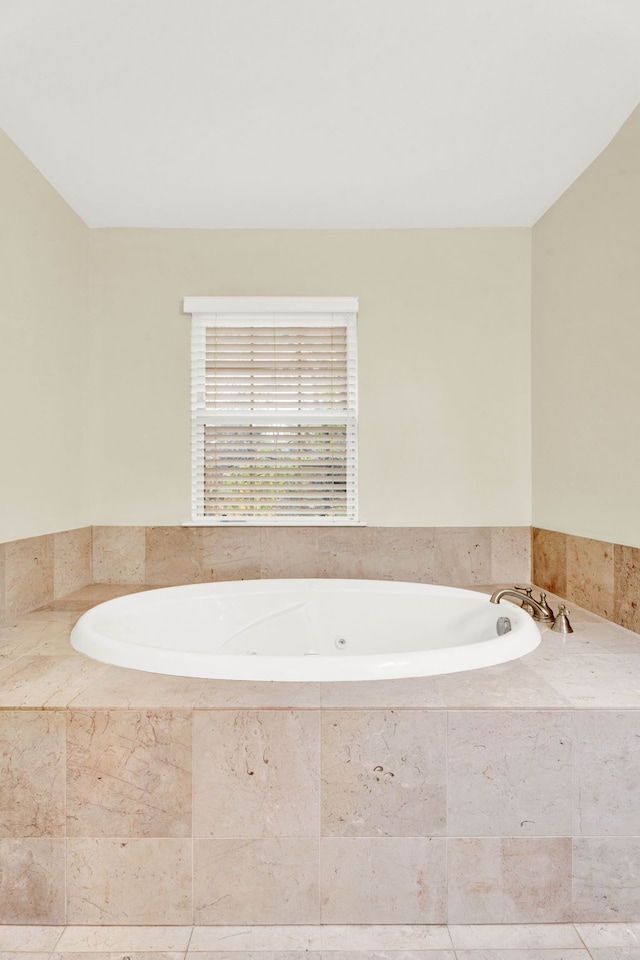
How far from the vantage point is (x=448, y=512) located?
2.95 meters

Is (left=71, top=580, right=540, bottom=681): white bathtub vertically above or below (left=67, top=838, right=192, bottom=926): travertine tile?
above

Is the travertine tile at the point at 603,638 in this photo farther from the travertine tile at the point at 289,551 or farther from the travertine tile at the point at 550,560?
the travertine tile at the point at 289,551

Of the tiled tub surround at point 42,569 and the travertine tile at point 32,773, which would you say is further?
the tiled tub surround at point 42,569

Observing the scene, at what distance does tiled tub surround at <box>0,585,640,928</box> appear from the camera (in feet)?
4.43

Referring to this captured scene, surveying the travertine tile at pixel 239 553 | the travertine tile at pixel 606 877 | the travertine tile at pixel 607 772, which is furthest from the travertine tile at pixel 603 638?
the travertine tile at pixel 239 553

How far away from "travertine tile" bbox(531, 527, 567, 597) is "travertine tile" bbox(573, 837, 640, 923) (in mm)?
1318

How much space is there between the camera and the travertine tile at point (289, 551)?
2.89m

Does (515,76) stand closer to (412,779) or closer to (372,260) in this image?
(372,260)

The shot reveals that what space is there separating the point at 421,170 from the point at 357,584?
1.82m

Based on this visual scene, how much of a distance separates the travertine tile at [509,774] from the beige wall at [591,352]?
100 cm

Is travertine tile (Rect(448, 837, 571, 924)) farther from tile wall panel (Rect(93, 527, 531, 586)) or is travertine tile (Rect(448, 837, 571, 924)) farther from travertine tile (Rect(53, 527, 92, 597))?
travertine tile (Rect(53, 527, 92, 597))

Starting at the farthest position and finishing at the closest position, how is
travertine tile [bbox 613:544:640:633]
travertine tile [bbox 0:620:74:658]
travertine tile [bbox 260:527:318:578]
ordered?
travertine tile [bbox 260:527:318:578] → travertine tile [bbox 613:544:640:633] → travertine tile [bbox 0:620:74:658]

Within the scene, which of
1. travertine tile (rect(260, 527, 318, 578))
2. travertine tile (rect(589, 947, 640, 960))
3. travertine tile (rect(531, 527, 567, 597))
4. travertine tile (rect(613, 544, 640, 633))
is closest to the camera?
travertine tile (rect(589, 947, 640, 960))

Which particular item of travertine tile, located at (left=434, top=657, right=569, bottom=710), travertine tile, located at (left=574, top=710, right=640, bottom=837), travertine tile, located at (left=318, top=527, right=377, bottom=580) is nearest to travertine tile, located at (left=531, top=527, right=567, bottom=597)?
travertine tile, located at (left=318, top=527, right=377, bottom=580)
